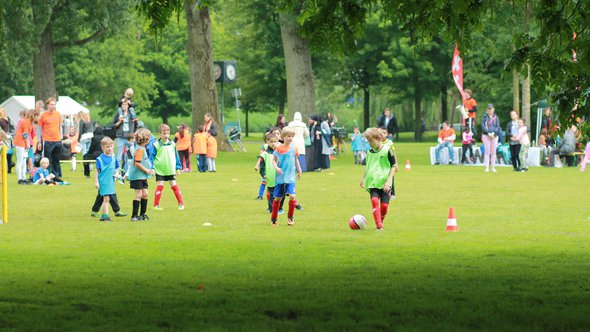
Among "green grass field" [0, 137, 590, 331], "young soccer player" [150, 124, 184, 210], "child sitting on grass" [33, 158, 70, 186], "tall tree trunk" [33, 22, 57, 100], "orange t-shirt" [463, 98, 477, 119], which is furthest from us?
"tall tree trunk" [33, 22, 57, 100]

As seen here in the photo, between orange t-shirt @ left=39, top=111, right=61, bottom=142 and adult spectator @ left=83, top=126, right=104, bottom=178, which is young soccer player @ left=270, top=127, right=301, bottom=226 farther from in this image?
adult spectator @ left=83, top=126, right=104, bottom=178

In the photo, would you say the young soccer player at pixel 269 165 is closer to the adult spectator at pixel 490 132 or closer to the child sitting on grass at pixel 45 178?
the child sitting on grass at pixel 45 178

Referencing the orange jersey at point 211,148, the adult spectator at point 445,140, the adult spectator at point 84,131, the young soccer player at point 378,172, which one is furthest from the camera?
the adult spectator at point 445,140

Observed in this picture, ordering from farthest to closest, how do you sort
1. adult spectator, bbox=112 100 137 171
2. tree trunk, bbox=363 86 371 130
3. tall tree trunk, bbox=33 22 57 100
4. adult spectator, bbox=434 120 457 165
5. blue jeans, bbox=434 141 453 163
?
tree trunk, bbox=363 86 371 130
tall tree trunk, bbox=33 22 57 100
blue jeans, bbox=434 141 453 163
adult spectator, bbox=434 120 457 165
adult spectator, bbox=112 100 137 171

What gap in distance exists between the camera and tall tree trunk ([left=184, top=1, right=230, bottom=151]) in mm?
45656

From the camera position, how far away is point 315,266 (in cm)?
1291

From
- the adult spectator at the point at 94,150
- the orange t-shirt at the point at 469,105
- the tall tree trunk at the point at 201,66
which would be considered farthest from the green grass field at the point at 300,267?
the tall tree trunk at the point at 201,66

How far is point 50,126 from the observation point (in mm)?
29078

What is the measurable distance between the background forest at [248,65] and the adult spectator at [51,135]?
13588 millimetres

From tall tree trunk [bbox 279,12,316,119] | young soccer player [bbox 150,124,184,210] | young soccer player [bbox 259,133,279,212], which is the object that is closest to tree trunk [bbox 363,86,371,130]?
tall tree trunk [bbox 279,12,316,119]

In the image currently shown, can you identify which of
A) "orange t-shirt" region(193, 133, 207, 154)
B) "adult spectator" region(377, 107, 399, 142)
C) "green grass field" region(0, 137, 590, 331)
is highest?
"adult spectator" region(377, 107, 399, 142)

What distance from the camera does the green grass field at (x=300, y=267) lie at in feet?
31.1

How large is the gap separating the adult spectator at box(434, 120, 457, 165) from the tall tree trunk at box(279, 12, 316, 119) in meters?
5.62

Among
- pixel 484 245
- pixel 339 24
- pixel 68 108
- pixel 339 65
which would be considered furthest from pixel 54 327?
pixel 339 65
